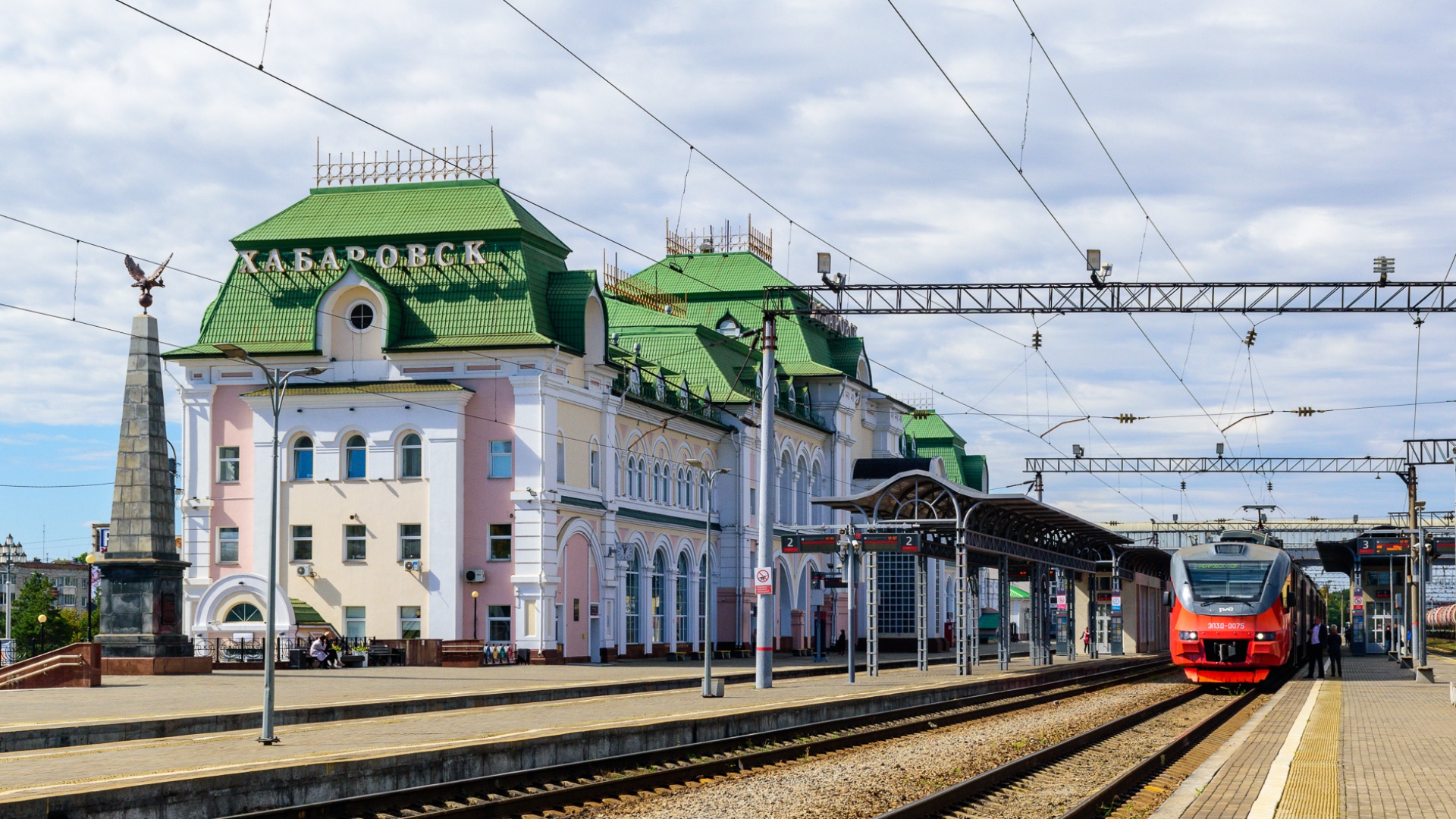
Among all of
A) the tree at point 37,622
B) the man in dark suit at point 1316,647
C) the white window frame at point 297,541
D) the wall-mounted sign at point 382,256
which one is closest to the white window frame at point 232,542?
the white window frame at point 297,541

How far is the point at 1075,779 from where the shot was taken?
19.0 metres

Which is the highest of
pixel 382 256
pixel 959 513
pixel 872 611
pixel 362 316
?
pixel 382 256

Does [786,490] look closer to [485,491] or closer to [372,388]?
[485,491]

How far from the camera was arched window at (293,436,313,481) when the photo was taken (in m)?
53.1

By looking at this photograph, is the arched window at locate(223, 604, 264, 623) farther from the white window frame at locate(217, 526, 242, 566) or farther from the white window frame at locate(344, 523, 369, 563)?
the white window frame at locate(344, 523, 369, 563)

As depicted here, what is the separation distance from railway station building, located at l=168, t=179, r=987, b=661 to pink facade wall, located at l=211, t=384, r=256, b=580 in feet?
0.19

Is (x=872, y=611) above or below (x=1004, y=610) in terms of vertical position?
above

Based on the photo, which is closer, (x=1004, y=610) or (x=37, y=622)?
(x=1004, y=610)

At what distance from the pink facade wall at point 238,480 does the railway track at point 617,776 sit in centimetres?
3010

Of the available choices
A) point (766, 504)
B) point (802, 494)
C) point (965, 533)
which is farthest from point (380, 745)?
point (802, 494)

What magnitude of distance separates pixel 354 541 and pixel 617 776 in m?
34.7

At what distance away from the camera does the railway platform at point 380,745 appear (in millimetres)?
14609

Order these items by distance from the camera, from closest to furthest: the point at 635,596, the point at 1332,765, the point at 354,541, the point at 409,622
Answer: the point at 1332,765, the point at 409,622, the point at 354,541, the point at 635,596

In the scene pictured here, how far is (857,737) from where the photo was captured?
23812 mm
